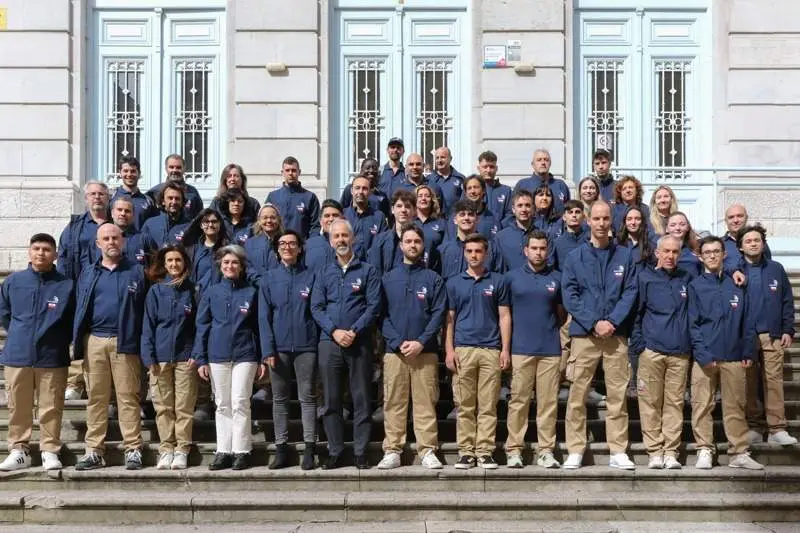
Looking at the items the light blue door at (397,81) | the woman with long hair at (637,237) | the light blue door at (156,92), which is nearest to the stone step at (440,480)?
the woman with long hair at (637,237)

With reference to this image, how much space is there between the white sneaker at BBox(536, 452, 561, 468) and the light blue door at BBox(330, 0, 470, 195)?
659cm

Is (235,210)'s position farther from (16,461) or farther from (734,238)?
(734,238)

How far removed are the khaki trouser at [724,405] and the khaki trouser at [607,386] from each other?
23.5 inches

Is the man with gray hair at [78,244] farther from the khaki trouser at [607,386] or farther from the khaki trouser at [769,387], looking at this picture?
the khaki trouser at [769,387]

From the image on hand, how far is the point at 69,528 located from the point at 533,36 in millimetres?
9245

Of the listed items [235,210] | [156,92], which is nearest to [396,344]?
[235,210]

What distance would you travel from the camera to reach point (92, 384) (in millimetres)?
9211

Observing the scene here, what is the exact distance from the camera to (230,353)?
915 cm

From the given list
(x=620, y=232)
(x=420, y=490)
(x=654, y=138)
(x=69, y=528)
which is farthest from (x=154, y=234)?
(x=654, y=138)

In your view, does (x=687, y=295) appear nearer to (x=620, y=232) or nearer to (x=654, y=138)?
(x=620, y=232)

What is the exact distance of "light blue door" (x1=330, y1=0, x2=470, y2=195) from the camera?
49.1ft

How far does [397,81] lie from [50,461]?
25.6ft

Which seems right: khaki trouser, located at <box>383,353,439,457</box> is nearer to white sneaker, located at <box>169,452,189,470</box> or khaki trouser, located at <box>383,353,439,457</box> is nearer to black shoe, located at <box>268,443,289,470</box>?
black shoe, located at <box>268,443,289,470</box>

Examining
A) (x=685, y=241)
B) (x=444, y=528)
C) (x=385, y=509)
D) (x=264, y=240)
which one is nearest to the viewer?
(x=444, y=528)
